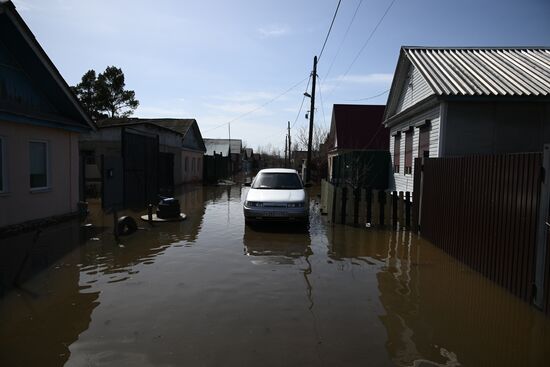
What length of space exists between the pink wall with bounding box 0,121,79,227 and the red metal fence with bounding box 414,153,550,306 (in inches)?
363

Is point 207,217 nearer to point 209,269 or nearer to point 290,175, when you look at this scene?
point 290,175

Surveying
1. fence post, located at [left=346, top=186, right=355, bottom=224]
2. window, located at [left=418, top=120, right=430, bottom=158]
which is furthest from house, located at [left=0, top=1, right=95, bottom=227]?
window, located at [left=418, top=120, right=430, bottom=158]

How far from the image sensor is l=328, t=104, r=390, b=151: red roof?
27078mm

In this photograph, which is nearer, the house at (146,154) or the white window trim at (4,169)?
the white window trim at (4,169)

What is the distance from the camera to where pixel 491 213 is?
19.8 feet

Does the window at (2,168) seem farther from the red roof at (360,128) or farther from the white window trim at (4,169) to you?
the red roof at (360,128)

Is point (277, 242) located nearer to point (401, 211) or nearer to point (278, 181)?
point (278, 181)

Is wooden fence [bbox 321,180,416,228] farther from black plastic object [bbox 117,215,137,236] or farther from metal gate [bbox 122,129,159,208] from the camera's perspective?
metal gate [bbox 122,129,159,208]

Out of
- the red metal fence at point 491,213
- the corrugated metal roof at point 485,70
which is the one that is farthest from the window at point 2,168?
the corrugated metal roof at point 485,70

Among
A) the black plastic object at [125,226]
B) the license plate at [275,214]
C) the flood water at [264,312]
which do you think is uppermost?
the license plate at [275,214]

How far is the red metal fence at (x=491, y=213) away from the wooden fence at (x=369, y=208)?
1678mm

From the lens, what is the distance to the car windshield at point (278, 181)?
36.4 feet

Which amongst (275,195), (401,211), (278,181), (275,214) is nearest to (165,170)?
(278,181)

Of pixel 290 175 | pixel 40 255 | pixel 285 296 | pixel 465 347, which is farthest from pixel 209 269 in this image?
pixel 290 175
